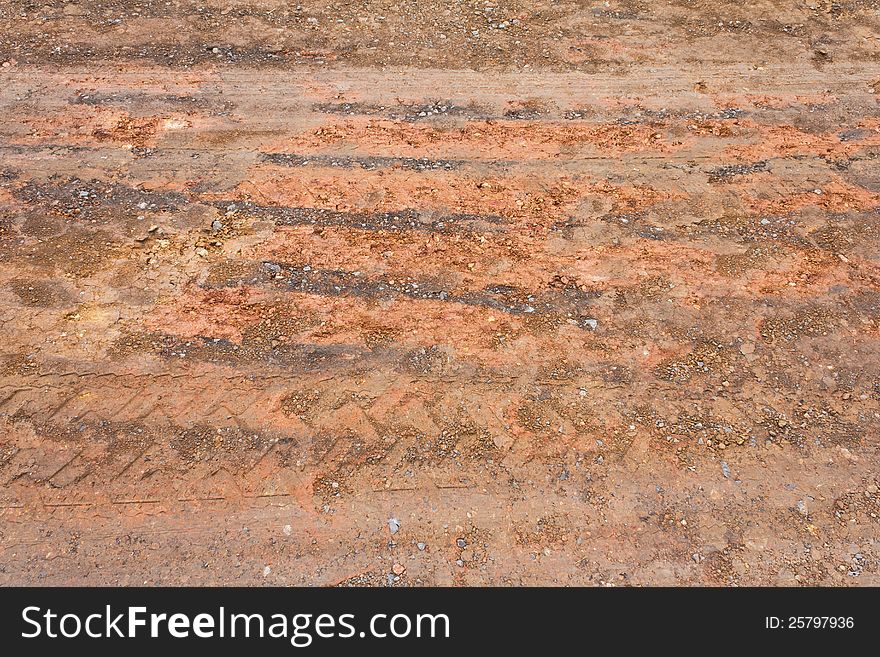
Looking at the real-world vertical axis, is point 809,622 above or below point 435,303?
below

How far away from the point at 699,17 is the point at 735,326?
562cm

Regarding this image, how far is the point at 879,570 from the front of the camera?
4254 mm

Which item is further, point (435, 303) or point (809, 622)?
point (435, 303)

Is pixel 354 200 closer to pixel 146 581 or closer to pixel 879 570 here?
pixel 146 581

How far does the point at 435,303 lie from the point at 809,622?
144 inches

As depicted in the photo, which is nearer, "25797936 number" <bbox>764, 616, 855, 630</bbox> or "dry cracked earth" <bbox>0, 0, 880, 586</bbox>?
"25797936 number" <bbox>764, 616, 855, 630</bbox>

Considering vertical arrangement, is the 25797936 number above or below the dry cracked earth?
below

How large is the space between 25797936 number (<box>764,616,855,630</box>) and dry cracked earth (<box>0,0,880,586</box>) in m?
0.30

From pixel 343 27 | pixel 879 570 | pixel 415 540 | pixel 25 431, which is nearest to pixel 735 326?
pixel 879 570

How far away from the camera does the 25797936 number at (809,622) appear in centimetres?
405

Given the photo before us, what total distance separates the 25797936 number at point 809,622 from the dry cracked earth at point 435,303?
0.30 m

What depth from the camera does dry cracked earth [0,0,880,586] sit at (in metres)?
4.36

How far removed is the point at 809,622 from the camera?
4070 mm

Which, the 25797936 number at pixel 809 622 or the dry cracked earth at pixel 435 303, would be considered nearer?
the 25797936 number at pixel 809 622
